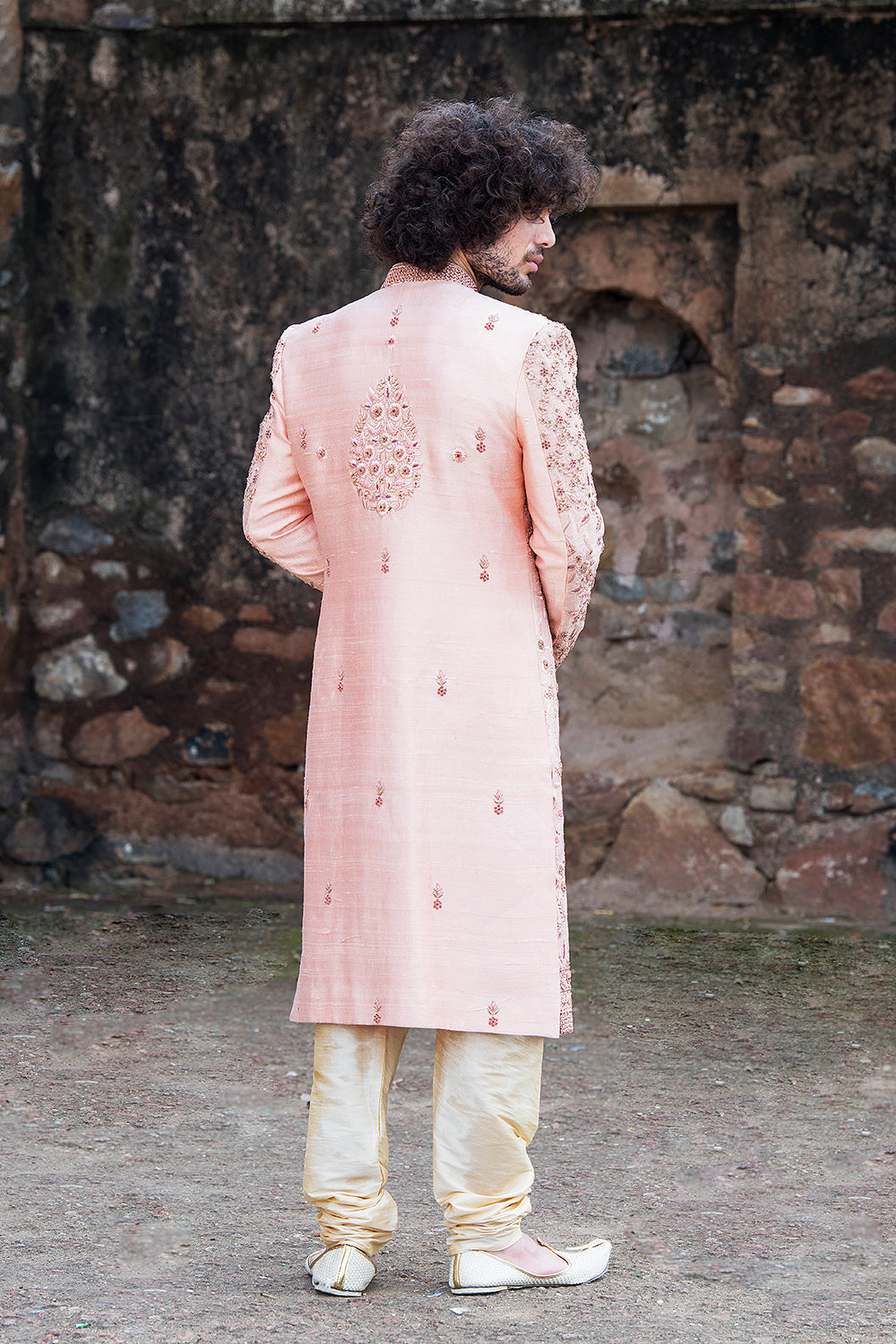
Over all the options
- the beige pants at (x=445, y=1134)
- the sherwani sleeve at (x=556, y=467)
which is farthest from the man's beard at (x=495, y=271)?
the beige pants at (x=445, y=1134)

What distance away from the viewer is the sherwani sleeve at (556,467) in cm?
219

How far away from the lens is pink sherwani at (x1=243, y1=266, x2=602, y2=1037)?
2.20 meters

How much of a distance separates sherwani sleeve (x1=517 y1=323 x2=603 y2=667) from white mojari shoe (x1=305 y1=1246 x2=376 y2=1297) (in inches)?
37.2

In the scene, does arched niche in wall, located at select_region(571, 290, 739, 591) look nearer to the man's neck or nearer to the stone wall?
the stone wall

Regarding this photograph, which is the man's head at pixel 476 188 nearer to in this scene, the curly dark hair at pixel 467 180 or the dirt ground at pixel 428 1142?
the curly dark hair at pixel 467 180

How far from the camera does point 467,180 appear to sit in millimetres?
2197

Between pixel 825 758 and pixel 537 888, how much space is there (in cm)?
266

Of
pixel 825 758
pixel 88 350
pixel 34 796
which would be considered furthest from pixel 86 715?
pixel 825 758

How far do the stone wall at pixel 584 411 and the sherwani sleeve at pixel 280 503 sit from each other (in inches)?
101

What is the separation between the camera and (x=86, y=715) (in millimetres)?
5098

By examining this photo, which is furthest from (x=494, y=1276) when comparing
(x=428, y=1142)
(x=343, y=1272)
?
(x=428, y=1142)

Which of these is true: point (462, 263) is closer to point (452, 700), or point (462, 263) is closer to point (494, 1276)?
point (452, 700)

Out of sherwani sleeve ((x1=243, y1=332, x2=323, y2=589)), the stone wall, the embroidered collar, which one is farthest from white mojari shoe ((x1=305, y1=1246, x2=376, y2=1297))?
the stone wall

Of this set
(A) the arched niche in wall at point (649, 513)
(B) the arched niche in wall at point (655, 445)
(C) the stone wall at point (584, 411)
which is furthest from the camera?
(B) the arched niche in wall at point (655, 445)
